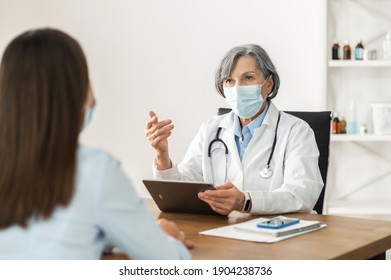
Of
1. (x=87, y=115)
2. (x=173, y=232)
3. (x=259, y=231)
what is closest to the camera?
(x=87, y=115)

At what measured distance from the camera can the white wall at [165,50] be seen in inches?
159

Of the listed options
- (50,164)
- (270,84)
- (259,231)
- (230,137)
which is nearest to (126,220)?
(50,164)

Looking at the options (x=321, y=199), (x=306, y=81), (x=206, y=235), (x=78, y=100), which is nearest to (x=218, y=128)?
(x=321, y=199)

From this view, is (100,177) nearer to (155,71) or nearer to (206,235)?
(206,235)

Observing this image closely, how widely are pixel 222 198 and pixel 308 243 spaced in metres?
0.44

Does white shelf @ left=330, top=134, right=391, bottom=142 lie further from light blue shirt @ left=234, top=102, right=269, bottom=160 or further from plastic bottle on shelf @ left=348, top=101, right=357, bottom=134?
light blue shirt @ left=234, top=102, right=269, bottom=160

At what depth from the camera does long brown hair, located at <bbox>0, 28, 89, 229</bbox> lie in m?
1.33

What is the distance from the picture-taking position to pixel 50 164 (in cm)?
133

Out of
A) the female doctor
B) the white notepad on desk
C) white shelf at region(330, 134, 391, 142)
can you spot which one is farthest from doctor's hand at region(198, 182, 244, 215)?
white shelf at region(330, 134, 391, 142)

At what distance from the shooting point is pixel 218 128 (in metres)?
2.92

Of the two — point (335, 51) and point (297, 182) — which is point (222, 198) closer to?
point (297, 182)

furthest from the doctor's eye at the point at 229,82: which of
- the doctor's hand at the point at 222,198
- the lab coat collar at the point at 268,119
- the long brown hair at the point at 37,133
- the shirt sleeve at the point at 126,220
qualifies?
the long brown hair at the point at 37,133

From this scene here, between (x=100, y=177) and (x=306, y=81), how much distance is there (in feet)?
9.27

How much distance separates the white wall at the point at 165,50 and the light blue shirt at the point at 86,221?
2.74 meters
